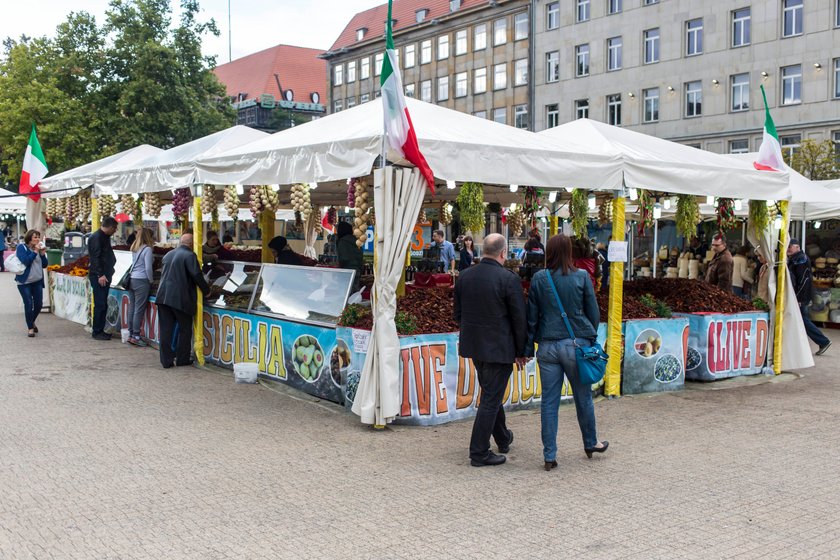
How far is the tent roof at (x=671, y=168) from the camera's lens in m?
9.39

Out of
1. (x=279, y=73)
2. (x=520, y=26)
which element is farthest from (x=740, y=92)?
(x=279, y=73)

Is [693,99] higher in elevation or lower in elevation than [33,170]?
higher

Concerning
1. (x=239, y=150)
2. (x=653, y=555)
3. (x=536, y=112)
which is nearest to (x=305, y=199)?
(x=239, y=150)

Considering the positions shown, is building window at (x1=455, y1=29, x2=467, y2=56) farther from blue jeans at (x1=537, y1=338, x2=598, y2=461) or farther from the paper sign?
blue jeans at (x1=537, y1=338, x2=598, y2=461)

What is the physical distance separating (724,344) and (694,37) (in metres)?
36.6

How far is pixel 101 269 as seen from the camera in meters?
13.5

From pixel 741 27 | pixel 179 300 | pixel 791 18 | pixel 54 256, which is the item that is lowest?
pixel 179 300

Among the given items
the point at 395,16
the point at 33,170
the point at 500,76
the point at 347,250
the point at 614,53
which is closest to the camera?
the point at 347,250

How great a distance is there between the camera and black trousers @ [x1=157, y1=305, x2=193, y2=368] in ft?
35.7

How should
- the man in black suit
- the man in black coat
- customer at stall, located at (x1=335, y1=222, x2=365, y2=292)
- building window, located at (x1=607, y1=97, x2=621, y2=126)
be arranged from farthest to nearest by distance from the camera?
building window, located at (x1=607, y1=97, x2=621, y2=126) < customer at stall, located at (x1=335, y1=222, x2=365, y2=292) < the man in black coat < the man in black suit

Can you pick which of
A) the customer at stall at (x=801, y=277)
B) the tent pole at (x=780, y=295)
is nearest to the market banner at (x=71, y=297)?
the tent pole at (x=780, y=295)

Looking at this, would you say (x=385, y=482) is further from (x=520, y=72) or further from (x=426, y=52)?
(x=426, y=52)

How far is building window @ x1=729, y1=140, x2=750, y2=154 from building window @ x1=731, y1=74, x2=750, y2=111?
5.28 feet

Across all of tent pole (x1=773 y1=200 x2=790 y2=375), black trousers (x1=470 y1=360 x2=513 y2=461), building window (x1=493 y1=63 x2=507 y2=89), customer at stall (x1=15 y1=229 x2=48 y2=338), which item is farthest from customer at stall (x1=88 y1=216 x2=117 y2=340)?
building window (x1=493 y1=63 x2=507 y2=89)
